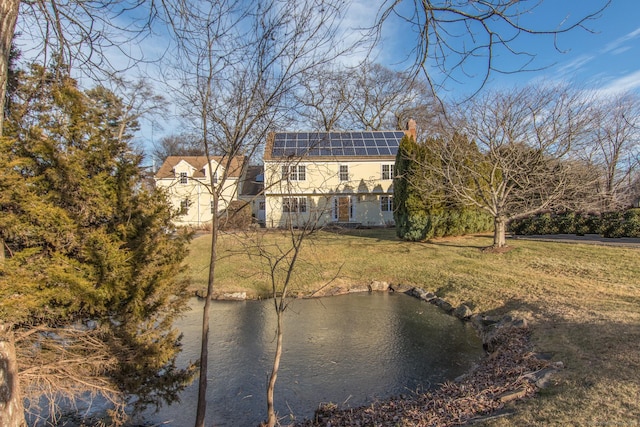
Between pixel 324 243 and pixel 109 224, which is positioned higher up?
pixel 109 224

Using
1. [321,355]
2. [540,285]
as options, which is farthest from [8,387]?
[540,285]

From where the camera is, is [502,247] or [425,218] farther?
[425,218]

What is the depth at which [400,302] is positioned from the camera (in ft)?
38.2

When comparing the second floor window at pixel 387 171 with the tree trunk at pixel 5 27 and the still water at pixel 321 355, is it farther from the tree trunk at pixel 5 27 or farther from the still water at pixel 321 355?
the tree trunk at pixel 5 27

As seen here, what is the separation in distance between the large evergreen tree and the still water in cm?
146

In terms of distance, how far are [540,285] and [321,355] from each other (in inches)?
270

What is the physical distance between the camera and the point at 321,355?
7652mm

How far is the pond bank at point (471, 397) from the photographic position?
4.34 meters

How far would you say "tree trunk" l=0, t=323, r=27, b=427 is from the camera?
2.71m

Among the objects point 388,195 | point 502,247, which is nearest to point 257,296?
point 502,247

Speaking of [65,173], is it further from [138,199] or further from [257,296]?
[257,296]

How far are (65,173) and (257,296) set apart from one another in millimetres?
8908

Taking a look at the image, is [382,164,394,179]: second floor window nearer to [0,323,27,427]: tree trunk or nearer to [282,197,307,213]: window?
[282,197,307,213]: window

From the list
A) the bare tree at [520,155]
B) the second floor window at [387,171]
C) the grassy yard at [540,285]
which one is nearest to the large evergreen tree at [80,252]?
the grassy yard at [540,285]
